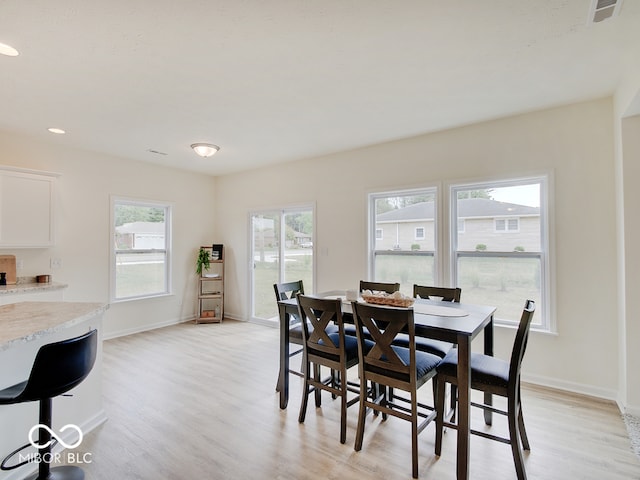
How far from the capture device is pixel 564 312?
3199mm

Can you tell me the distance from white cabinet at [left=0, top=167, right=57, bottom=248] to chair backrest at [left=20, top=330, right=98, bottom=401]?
3.05 m

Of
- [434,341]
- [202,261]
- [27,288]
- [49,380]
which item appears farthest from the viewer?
[202,261]

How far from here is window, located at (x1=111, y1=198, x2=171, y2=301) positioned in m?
5.09

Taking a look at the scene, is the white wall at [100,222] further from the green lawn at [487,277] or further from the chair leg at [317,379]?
the chair leg at [317,379]

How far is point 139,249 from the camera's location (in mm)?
5391

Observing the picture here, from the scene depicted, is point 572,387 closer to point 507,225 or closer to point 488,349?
point 488,349

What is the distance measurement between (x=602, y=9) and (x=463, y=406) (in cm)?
243

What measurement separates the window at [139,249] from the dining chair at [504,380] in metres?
4.82

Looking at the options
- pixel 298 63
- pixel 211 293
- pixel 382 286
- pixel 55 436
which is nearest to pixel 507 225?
pixel 382 286

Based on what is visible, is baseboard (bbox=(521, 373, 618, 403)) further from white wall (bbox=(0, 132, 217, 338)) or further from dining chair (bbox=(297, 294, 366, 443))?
white wall (bbox=(0, 132, 217, 338))

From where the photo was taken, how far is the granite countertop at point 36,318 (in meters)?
1.71

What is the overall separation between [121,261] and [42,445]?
12.4 ft

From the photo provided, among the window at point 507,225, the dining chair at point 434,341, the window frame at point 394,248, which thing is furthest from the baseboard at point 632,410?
the window frame at point 394,248

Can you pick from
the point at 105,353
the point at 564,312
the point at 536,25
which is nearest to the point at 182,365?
the point at 105,353
